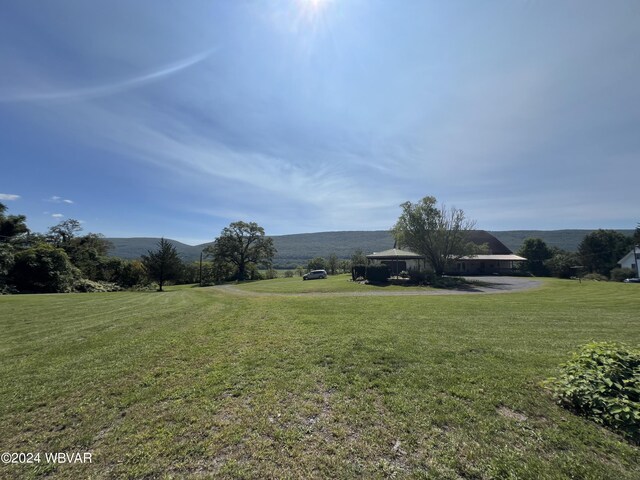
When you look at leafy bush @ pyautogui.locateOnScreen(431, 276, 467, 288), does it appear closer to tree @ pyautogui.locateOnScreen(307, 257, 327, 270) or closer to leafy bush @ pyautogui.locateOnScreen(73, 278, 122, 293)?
tree @ pyautogui.locateOnScreen(307, 257, 327, 270)

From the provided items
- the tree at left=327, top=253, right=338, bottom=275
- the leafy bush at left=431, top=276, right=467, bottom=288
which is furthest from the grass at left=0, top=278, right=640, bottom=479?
the tree at left=327, top=253, right=338, bottom=275

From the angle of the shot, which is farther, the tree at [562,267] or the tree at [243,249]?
the tree at [243,249]

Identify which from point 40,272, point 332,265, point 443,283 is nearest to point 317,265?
point 332,265

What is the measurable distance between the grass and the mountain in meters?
94.5

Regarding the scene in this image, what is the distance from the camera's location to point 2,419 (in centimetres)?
333

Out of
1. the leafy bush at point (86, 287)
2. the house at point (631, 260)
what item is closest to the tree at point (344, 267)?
the leafy bush at point (86, 287)

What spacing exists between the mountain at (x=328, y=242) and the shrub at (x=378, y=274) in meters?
75.2

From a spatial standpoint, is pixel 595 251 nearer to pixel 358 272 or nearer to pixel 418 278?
pixel 418 278

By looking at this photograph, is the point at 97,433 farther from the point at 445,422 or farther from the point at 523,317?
the point at 523,317

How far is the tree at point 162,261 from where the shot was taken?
30812mm

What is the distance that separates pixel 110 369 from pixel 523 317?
40.8 ft

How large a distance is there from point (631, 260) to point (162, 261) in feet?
238

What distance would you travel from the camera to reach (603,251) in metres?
49.2

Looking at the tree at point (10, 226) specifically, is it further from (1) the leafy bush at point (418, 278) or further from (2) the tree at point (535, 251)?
(2) the tree at point (535, 251)
